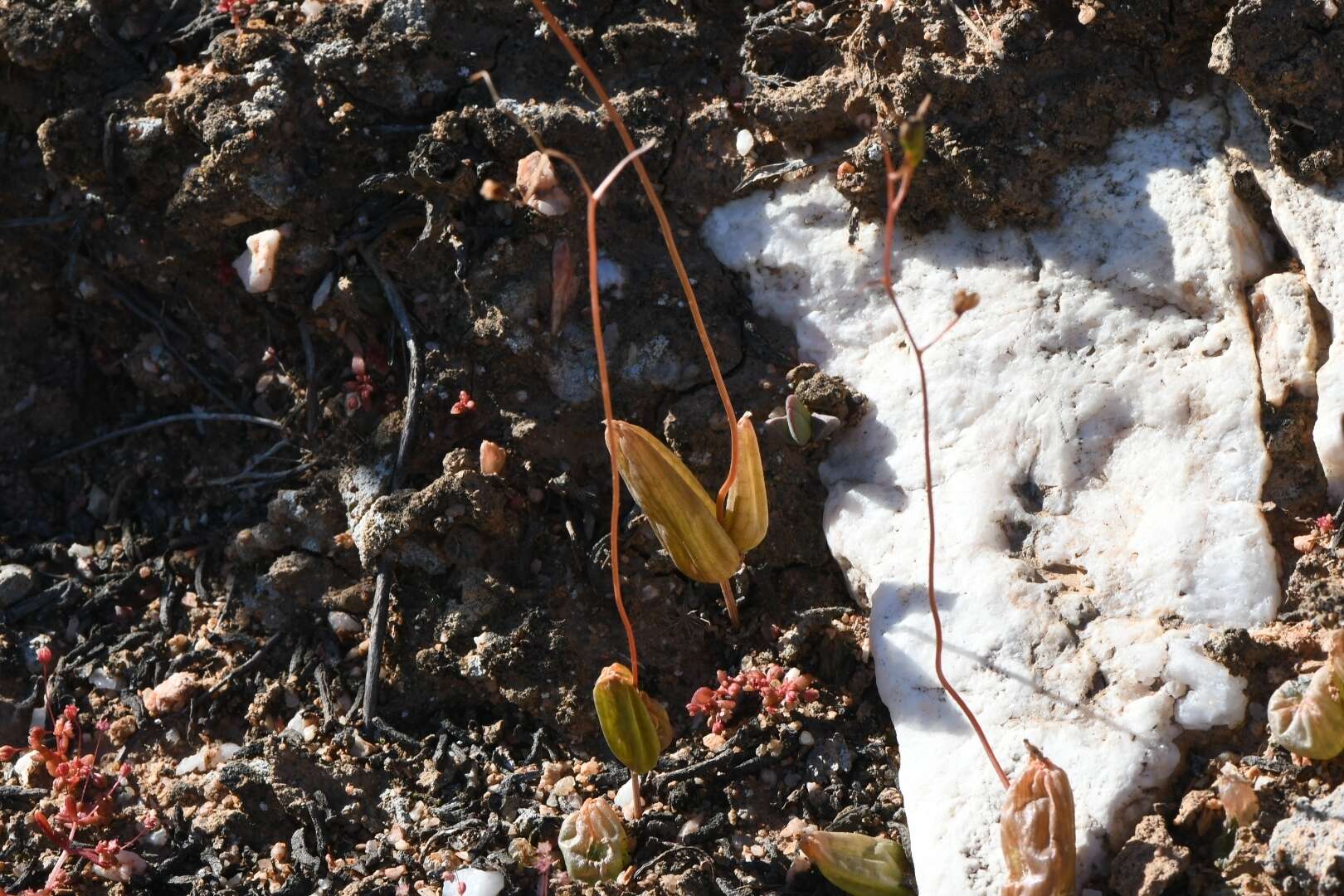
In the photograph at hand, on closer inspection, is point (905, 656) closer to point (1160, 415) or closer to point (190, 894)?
point (1160, 415)

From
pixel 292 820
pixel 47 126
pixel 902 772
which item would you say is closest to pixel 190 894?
pixel 292 820

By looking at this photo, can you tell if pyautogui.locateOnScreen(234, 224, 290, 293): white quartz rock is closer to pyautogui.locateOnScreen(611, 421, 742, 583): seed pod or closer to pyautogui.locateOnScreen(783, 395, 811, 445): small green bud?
pyautogui.locateOnScreen(611, 421, 742, 583): seed pod

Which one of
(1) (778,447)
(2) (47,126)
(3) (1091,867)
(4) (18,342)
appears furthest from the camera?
(4) (18,342)

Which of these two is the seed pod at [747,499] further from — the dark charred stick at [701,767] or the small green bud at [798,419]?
the dark charred stick at [701,767]

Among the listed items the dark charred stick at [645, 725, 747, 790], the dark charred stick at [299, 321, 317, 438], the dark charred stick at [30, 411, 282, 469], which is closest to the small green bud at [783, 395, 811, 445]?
the dark charred stick at [645, 725, 747, 790]

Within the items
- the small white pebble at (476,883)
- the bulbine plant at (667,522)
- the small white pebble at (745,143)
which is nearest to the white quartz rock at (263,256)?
the bulbine plant at (667,522)

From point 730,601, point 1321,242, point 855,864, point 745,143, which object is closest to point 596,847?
point 855,864

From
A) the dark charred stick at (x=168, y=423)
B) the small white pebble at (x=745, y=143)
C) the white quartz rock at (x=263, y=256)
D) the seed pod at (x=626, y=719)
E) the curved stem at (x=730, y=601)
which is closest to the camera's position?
the seed pod at (x=626, y=719)
